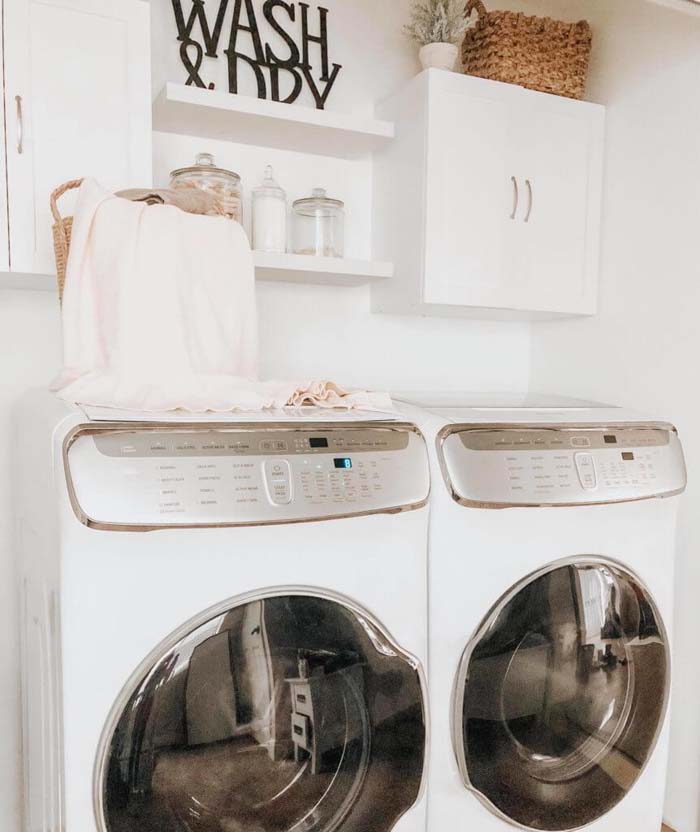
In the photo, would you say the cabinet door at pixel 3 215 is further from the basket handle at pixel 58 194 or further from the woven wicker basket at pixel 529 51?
the woven wicker basket at pixel 529 51

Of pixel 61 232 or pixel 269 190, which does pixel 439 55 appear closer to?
pixel 269 190

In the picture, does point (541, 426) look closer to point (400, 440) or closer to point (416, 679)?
point (400, 440)

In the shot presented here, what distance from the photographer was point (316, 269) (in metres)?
1.84

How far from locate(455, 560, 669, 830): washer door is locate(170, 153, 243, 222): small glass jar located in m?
1.12

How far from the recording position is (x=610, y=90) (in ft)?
6.92

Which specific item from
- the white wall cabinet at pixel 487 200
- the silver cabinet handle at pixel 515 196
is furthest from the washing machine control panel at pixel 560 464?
the silver cabinet handle at pixel 515 196

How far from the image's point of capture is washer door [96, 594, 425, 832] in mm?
1093

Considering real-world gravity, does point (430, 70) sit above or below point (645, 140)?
above

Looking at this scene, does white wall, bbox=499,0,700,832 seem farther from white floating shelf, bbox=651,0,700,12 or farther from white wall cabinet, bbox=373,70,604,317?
white floating shelf, bbox=651,0,700,12

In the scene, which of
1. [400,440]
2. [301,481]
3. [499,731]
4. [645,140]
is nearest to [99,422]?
[301,481]

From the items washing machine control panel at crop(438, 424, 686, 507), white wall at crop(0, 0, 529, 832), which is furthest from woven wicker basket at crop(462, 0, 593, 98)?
washing machine control panel at crop(438, 424, 686, 507)

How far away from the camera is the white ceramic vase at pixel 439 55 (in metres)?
1.93

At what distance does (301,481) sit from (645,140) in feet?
4.93

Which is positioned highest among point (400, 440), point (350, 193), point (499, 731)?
point (350, 193)
